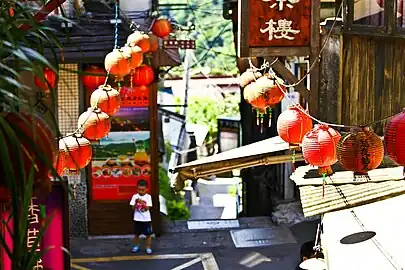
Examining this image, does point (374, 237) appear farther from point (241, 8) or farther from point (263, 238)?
point (263, 238)

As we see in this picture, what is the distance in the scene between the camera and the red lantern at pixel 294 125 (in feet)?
29.6

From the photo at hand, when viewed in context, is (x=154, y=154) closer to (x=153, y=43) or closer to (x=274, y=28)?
(x=153, y=43)

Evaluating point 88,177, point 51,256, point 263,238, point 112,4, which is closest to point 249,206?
point 263,238

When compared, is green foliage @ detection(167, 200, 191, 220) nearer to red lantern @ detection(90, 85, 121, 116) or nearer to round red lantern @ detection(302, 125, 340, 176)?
red lantern @ detection(90, 85, 121, 116)

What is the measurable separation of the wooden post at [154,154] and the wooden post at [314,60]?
20.7 ft

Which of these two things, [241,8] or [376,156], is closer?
[376,156]

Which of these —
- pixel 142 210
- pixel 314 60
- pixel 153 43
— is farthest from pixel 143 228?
pixel 314 60

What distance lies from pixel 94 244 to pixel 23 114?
1396 cm

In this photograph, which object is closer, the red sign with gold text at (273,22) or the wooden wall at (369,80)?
the red sign with gold text at (273,22)

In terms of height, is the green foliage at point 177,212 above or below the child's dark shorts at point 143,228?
below

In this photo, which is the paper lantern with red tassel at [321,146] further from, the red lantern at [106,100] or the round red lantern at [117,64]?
the round red lantern at [117,64]

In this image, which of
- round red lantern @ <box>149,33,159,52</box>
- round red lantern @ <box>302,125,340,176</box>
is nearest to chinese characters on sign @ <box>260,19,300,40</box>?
round red lantern @ <box>302,125,340,176</box>

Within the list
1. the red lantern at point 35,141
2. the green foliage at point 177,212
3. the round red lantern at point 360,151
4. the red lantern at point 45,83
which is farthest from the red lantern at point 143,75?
the red lantern at point 35,141

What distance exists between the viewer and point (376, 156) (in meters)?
7.66
